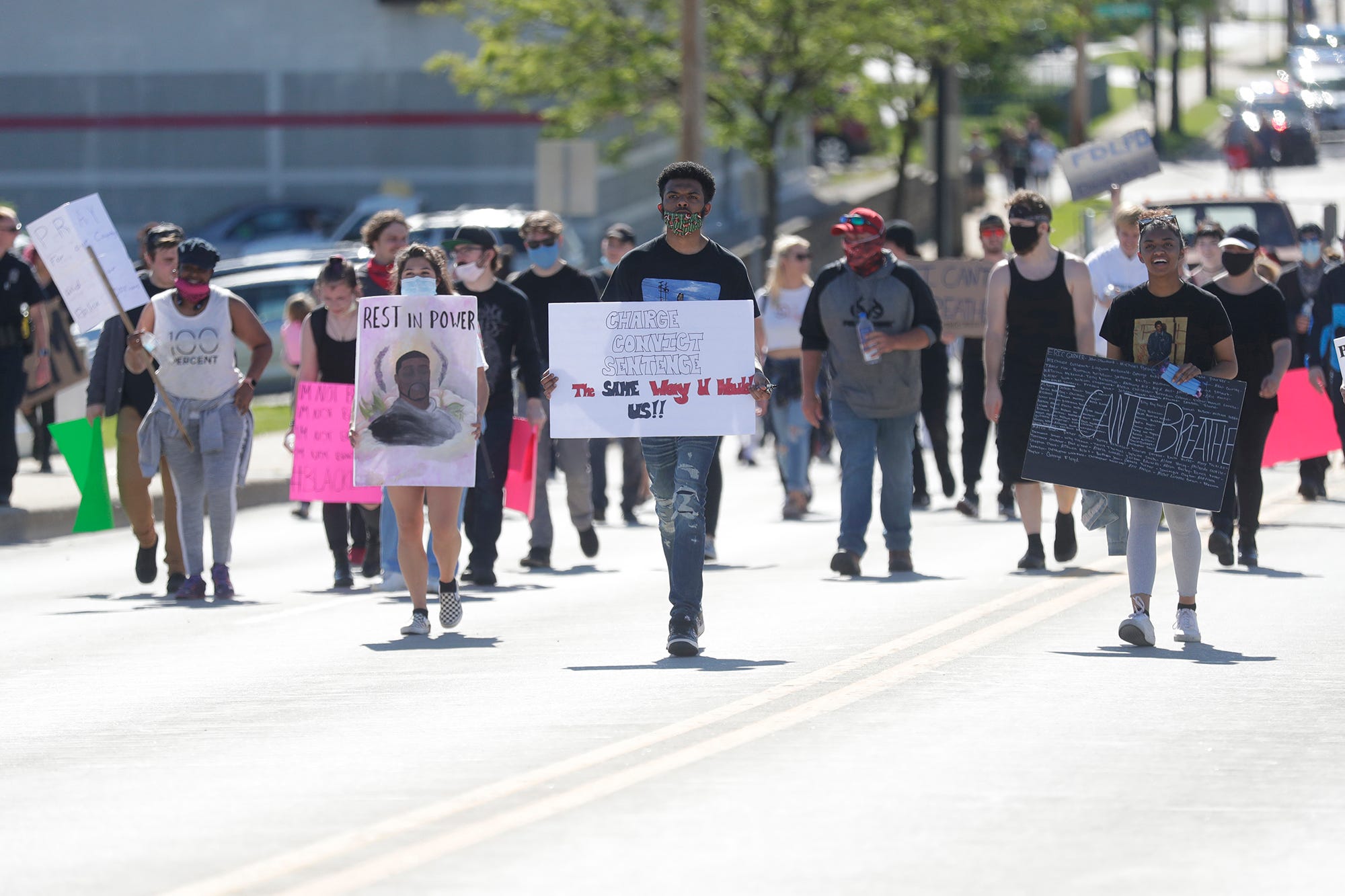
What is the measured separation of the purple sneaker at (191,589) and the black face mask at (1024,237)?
4.78 meters

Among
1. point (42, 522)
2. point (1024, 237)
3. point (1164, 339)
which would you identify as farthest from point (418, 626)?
point (42, 522)

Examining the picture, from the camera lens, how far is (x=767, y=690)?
27.8 ft

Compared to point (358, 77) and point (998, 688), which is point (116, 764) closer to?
point (998, 688)

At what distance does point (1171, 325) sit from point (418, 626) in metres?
3.66

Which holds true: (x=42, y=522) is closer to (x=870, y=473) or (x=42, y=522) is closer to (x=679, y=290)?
(x=870, y=473)

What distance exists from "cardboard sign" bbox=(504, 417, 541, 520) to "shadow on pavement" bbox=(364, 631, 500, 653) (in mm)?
2479

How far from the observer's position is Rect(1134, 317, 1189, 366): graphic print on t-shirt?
9609 millimetres

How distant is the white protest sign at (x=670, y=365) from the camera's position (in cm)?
955

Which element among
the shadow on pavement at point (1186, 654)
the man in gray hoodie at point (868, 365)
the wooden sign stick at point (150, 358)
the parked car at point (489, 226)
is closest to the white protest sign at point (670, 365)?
the shadow on pavement at point (1186, 654)

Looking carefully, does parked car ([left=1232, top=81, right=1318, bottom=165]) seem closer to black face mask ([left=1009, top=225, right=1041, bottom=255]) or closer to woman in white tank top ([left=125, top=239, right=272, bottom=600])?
black face mask ([left=1009, top=225, right=1041, bottom=255])

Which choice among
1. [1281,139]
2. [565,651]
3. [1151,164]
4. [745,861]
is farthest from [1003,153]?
[745,861]

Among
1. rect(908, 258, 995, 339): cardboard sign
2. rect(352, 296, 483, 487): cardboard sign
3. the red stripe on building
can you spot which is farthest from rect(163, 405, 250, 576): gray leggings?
the red stripe on building

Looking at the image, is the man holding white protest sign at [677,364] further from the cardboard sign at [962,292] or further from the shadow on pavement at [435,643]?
the cardboard sign at [962,292]

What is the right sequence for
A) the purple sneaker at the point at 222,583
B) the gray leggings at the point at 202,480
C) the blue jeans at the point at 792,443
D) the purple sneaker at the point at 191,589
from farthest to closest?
1. the blue jeans at the point at 792,443
2. the purple sneaker at the point at 222,583
3. the purple sneaker at the point at 191,589
4. the gray leggings at the point at 202,480
